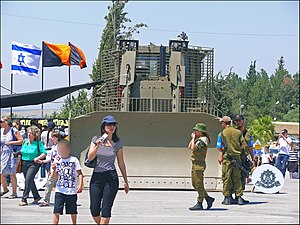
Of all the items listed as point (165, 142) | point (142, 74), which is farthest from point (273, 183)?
point (142, 74)

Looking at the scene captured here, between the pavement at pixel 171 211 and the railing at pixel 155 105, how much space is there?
2.46 m

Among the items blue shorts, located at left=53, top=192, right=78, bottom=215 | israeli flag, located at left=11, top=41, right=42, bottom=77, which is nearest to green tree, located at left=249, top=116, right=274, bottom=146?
israeli flag, located at left=11, top=41, right=42, bottom=77

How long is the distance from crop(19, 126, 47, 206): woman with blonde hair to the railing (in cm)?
338

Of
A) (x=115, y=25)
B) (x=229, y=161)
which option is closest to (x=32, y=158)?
Result: (x=229, y=161)

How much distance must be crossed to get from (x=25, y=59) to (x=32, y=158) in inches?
470

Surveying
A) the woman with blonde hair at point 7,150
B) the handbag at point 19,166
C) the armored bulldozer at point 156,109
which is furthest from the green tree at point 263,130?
the woman with blonde hair at point 7,150

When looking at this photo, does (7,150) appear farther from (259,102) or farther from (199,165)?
(259,102)

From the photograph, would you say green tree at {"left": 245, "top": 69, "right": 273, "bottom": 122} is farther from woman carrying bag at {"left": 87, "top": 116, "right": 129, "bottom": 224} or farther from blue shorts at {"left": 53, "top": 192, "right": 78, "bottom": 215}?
woman carrying bag at {"left": 87, "top": 116, "right": 129, "bottom": 224}

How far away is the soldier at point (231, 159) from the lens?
45.3ft

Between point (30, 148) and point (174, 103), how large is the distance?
4674 mm

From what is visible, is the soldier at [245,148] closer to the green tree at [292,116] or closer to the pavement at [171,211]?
the pavement at [171,211]

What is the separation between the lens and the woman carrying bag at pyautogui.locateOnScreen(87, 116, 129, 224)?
31.1 feet

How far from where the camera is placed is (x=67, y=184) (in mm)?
9992

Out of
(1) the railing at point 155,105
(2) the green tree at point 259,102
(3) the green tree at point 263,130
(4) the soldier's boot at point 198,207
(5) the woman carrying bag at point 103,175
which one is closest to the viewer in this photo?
(5) the woman carrying bag at point 103,175
